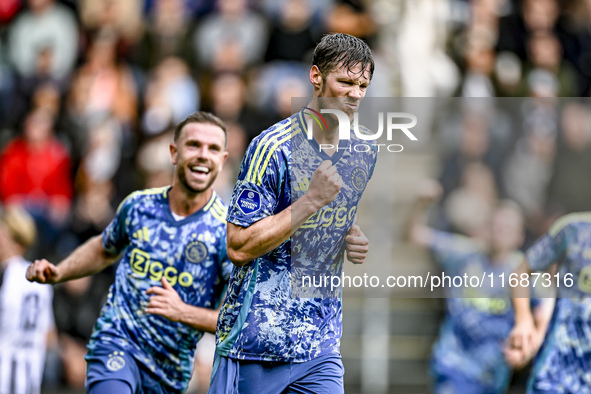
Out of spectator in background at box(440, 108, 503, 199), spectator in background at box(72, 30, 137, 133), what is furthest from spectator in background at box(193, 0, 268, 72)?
spectator in background at box(440, 108, 503, 199)

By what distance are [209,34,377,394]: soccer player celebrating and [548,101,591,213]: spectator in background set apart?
5.50m

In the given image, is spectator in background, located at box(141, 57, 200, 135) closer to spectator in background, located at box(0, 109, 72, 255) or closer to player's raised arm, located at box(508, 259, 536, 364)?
spectator in background, located at box(0, 109, 72, 255)

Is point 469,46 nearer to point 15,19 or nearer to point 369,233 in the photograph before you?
point 369,233

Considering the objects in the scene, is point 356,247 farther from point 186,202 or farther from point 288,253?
point 186,202

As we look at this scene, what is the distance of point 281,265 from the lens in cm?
434

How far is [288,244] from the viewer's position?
432cm

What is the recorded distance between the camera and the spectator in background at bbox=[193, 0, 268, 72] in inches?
436

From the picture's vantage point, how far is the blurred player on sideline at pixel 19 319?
8.94 m

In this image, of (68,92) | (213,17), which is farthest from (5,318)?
(213,17)

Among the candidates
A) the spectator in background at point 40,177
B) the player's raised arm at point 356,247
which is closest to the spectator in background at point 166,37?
the spectator in background at point 40,177

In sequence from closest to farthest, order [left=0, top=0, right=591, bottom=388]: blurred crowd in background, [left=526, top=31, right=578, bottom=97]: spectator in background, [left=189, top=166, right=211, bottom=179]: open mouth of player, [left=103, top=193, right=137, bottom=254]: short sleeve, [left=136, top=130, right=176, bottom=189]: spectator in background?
[left=189, top=166, right=211, bottom=179]: open mouth of player, [left=103, top=193, right=137, bottom=254]: short sleeve, [left=0, top=0, right=591, bottom=388]: blurred crowd in background, [left=136, top=130, right=176, bottom=189]: spectator in background, [left=526, top=31, right=578, bottom=97]: spectator in background

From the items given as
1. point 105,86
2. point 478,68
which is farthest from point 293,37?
point 105,86

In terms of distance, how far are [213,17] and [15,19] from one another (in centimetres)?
281

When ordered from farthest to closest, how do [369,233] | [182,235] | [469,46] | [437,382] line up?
[469,46] < [369,233] < [437,382] < [182,235]
